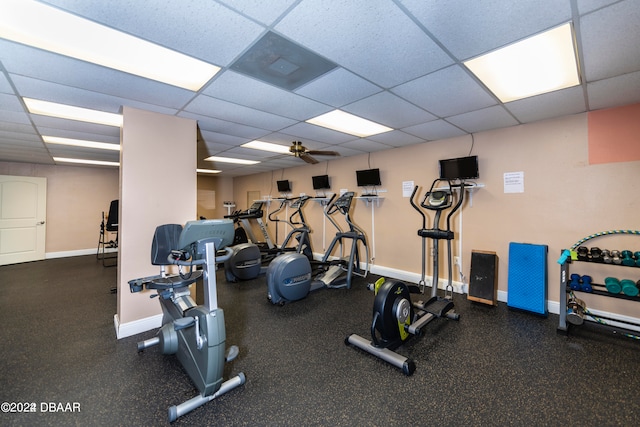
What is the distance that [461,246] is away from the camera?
4.05 m

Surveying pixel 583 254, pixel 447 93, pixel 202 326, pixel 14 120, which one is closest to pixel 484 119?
pixel 447 93

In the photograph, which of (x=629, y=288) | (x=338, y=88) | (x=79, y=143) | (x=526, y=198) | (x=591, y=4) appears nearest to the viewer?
(x=591, y=4)

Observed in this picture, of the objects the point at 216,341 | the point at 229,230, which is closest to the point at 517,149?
the point at 229,230

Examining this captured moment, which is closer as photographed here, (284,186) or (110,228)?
(110,228)

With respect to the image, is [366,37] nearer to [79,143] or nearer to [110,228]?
[79,143]

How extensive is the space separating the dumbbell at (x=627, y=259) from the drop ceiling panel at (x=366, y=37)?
2604mm

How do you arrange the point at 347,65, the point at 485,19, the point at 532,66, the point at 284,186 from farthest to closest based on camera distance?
the point at 284,186
the point at 532,66
the point at 347,65
the point at 485,19

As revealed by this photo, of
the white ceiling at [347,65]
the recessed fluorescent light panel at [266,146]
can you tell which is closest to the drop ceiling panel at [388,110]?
the white ceiling at [347,65]

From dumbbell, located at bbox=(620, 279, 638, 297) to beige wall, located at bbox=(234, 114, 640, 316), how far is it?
16.0 inches

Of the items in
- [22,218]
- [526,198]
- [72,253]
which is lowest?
[72,253]

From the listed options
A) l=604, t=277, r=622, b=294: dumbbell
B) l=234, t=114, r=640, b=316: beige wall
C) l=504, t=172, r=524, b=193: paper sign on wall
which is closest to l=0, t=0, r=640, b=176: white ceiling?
l=234, t=114, r=640, b=316: beige wall

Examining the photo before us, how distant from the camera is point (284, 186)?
7.09 m

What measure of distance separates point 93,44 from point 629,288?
4.93 m

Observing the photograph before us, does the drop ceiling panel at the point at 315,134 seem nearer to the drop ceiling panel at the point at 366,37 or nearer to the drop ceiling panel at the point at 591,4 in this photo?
the drop ceiling panel at the point at 366,37
